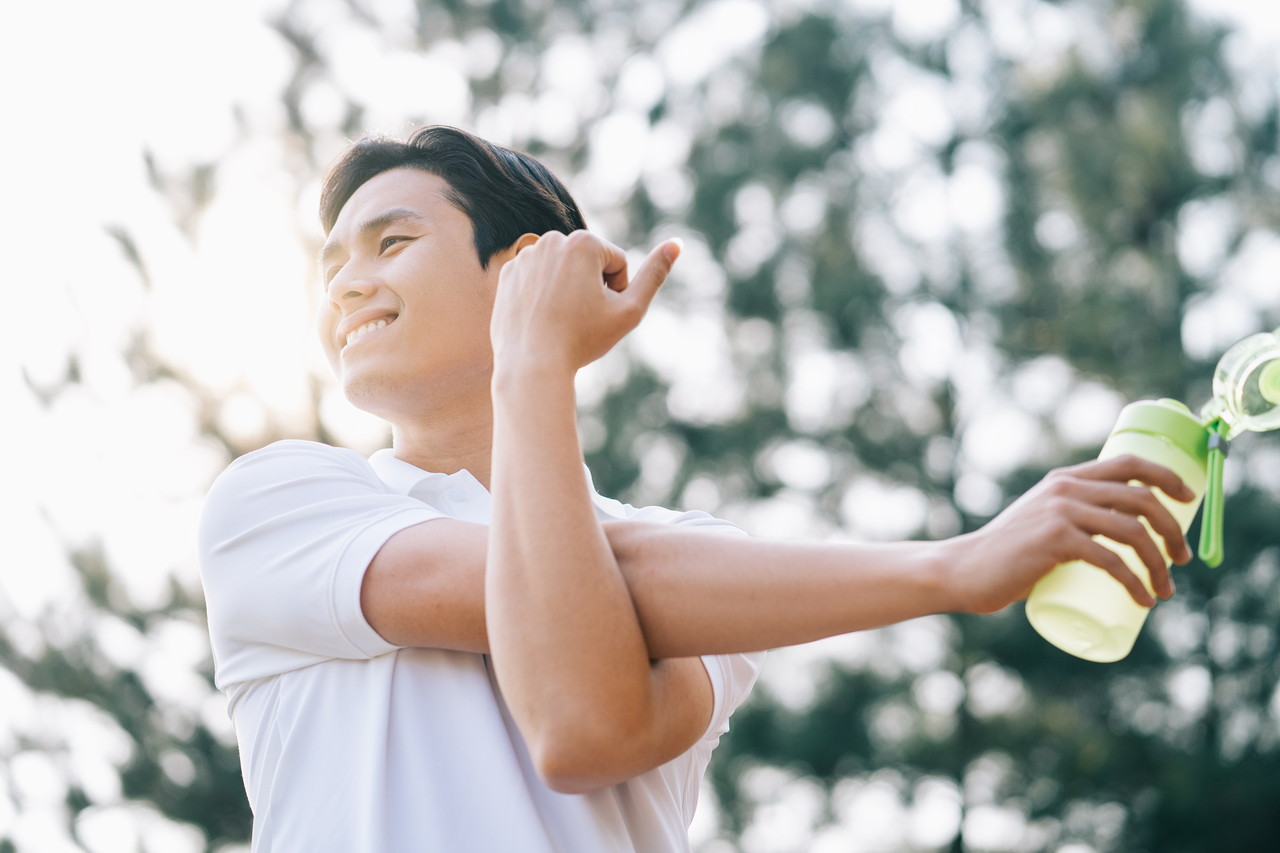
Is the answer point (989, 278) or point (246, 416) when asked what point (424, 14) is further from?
point (989, 278)

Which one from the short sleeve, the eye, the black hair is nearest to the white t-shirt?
the short sleeve

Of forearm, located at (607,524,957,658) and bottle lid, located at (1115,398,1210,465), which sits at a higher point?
bottle lid, located at (1115,398,1210,465)

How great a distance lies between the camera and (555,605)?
4.50ft

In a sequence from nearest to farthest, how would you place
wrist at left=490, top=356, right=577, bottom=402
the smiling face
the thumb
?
wrist at left=490, top=356, right=577, bottom=402 → the thumb → the smiling face

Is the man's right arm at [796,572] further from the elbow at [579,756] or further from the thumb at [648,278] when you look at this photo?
the thumb at [648,278]

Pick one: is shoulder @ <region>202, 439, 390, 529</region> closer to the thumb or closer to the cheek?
the cheek

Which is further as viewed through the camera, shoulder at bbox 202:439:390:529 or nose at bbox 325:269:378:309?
nose at bbox 325:269:378:309

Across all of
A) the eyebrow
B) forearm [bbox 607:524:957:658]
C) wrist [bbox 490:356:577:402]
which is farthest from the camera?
the eyebrow

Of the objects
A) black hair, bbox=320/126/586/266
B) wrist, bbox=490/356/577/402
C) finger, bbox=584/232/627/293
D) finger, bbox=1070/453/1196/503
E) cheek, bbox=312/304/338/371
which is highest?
black hair, bbox=320/126/586/266

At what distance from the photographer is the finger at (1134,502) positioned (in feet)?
4.10

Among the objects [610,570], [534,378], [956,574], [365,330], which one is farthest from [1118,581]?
[365,330]

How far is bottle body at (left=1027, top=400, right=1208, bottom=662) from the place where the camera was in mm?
1247

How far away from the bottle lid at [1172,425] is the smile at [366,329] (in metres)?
1.05

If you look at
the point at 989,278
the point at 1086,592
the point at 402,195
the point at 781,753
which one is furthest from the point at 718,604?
the point at 989,278
